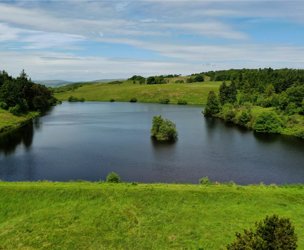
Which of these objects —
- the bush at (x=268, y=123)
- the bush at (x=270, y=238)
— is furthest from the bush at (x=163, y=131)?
the bush at (x=270, y=238)

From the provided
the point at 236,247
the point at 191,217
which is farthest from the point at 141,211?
the point at 236,247

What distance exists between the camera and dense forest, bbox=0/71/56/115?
128 metres

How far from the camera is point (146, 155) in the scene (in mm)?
76125

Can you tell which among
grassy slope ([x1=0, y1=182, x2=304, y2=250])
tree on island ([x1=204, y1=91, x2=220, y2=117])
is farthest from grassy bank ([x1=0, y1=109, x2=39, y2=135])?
grassy slope ([x1=0, y1=182, x2=304, y2=250])

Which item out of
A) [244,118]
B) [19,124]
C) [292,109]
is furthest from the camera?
[244,118]

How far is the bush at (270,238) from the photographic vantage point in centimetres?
1820

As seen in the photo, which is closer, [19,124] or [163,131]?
[163,131]

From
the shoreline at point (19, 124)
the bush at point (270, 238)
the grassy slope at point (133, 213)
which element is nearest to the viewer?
the bush at point (270, 238)

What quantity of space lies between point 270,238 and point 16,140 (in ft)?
273

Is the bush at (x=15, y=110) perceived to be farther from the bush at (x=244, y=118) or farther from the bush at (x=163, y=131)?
the bush at (x=244, y=118)

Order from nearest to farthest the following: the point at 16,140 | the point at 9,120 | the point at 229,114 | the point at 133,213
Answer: the point at 133,213 → the point at 16,140 → the point at 9,120 → the point at 229,114

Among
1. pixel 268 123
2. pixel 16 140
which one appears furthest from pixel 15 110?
pixel 268 123

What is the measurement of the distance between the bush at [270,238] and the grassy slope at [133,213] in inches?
458

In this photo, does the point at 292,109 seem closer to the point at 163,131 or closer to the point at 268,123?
the point at 268,123
